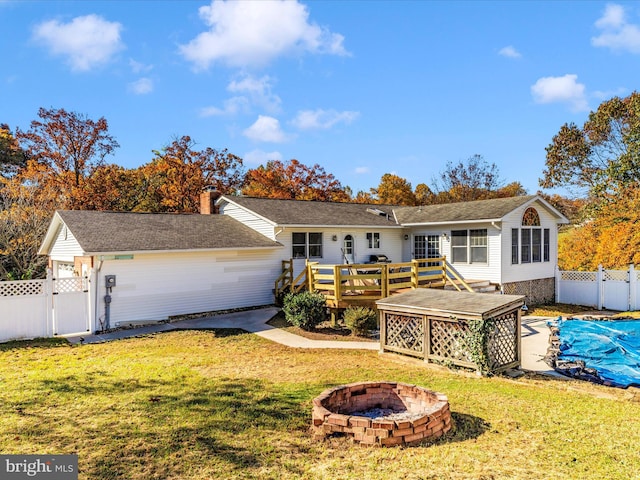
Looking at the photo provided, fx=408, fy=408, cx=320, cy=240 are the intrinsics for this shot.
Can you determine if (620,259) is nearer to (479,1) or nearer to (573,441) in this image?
(479,1)

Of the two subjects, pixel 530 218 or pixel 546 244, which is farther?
pixel 546 244

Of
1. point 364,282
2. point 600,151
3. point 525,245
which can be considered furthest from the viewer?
point 600,151

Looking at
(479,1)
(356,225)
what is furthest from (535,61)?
(356,225)

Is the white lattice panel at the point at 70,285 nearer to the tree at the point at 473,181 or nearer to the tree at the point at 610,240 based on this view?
the tree at the point at 610,240

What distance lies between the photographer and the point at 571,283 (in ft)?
62.7

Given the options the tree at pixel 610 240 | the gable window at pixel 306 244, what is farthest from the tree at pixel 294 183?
the tree at pixel 610 240

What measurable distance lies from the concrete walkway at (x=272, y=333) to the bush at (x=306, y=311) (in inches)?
23.6

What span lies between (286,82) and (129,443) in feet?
69.5

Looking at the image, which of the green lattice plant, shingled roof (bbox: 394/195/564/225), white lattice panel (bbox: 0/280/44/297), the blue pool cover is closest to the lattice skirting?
shingled roof (bbox: 394/195/564/225)

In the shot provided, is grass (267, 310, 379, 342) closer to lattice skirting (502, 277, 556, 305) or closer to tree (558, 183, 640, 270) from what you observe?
lattice skirting (502, 277, 556, 305)

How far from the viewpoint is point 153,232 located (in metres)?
15.2

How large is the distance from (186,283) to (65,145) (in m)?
18.6

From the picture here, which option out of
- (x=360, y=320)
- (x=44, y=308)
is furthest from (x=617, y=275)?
(x=44, y=308)

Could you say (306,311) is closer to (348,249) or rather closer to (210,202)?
(348,249)
